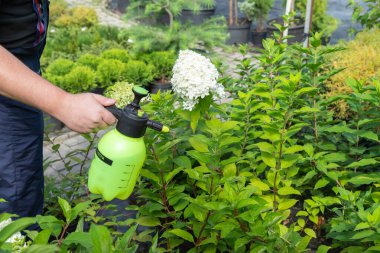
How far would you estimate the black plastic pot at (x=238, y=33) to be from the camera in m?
7.93

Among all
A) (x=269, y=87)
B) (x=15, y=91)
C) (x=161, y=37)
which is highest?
(x=15, y=91)

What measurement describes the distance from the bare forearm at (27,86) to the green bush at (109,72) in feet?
11.9

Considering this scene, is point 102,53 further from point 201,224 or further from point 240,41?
point 201,224

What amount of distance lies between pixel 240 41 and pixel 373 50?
5.33 meters

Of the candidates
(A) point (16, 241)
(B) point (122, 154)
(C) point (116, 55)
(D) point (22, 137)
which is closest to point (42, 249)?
(A) point (16, 241)

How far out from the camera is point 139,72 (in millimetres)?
5336

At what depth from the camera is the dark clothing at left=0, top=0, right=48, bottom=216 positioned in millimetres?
2014

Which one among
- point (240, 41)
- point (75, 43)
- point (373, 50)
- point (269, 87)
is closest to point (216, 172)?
point (269, 87)

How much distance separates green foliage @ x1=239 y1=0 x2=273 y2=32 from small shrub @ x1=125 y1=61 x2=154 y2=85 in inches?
130

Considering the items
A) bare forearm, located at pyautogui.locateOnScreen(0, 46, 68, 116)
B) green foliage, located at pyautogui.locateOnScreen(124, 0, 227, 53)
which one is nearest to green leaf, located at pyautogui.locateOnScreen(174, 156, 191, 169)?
bare forearm, located at pyautogui.locateOnScreen(0, 46, 68, 116)

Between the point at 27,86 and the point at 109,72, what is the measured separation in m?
3.71

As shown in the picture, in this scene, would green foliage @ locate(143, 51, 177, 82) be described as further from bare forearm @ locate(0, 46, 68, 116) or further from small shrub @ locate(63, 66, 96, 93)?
bare forearm @ locate(0, 46, 68, 116)

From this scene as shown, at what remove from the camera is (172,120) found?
2.04 m

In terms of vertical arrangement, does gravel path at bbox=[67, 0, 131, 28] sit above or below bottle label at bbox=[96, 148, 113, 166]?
below
